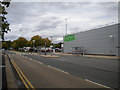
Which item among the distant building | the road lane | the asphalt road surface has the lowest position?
the asphalt road surface

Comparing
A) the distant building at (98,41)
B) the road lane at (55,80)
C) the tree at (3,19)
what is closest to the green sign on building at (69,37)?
the distant building at (98,41)

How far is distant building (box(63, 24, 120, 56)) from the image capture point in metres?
40.6

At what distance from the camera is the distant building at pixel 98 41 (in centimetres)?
4060

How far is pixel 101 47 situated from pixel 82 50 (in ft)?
33.1

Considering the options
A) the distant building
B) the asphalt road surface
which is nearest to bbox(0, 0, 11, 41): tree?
the asphalt road surface

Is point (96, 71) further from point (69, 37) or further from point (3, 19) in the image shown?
point (69, 37)

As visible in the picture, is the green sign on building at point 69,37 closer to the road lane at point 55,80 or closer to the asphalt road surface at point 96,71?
the asphalt road surface at point 96,71

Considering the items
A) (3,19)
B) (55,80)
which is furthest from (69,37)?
(55,80)

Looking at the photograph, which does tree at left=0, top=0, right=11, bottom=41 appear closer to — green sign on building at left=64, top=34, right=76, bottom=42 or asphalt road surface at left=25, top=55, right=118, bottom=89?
asphalt road surface at left=25, top=55, right=118, bottom=89

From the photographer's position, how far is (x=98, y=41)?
4688 cm

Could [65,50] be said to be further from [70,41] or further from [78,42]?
[78,42]

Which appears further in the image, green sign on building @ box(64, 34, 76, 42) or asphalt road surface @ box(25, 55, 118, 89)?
green sign on building @ box(64, 34, 76, 42)

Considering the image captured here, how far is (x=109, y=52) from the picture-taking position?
42.2 metres

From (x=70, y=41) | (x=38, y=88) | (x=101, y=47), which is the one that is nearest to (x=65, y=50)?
(x=70, y=41)
